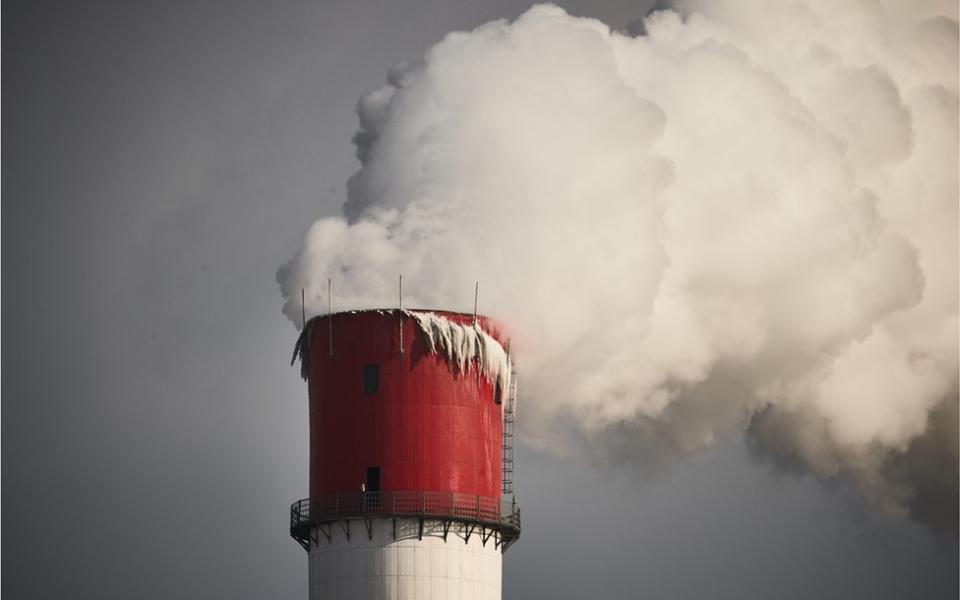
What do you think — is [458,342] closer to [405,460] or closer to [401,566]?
[405,460]

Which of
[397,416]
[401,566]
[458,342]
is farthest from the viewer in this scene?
[458,342]

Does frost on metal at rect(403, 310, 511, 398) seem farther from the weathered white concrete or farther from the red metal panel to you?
the weathered white concrete

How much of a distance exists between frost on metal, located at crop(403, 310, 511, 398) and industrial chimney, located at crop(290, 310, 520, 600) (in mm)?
53

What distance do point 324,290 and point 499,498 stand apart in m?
14.5

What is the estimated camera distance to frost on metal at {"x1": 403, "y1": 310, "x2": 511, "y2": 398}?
12319 cm

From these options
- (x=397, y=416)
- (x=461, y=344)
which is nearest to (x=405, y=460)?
(x=397, y=416)

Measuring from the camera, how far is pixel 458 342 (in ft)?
405


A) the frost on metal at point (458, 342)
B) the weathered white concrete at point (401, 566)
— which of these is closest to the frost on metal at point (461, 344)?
the frost on metal at point (458, 342)

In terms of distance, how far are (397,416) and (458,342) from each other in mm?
5051

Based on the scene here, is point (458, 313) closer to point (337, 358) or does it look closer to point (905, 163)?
point (337, 358)

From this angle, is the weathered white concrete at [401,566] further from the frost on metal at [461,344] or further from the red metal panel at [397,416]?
the frost on metal at [461,344]

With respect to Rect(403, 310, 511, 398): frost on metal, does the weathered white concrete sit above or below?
below

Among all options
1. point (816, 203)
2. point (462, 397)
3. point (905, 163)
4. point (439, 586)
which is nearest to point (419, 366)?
point (462, 397)

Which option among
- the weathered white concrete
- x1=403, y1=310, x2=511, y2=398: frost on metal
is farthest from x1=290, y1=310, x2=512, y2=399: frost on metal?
the weathered white concrete
